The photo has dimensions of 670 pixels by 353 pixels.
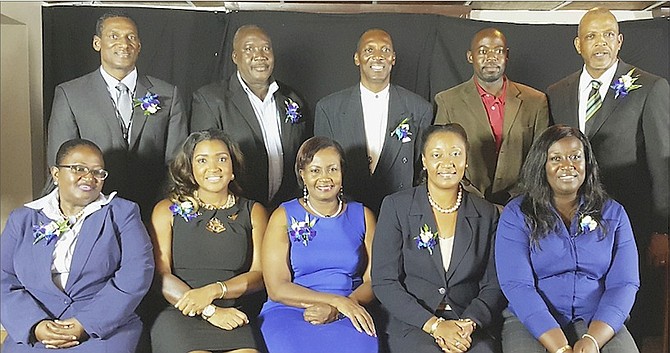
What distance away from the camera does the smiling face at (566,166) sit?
233 cm

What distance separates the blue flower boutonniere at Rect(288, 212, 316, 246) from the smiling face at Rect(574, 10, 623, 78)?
1.16m

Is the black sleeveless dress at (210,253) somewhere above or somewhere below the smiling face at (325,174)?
below

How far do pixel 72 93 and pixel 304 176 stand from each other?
2.91 ft

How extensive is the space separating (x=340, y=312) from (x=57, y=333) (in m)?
0.92

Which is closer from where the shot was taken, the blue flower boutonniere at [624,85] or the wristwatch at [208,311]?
the wristwatch at [208,311]

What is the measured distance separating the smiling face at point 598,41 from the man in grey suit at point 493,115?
21 cm

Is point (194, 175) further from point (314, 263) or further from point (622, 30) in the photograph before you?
point (622, 30)

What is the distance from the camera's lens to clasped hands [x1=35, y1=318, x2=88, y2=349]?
222cm

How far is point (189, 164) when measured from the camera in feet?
8.02

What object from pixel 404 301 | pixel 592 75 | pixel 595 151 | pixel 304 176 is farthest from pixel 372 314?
pixel 592 75

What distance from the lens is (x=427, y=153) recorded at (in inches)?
93.9

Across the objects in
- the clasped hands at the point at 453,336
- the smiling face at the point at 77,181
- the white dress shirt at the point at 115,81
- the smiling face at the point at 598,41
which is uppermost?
the smiling face at the point at 598,41

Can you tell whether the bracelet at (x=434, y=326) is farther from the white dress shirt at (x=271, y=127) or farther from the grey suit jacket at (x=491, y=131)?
the white dress shirt at (x=271, y=127)

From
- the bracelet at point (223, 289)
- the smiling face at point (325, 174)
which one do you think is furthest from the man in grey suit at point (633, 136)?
the bracelet at point (223, 289)
